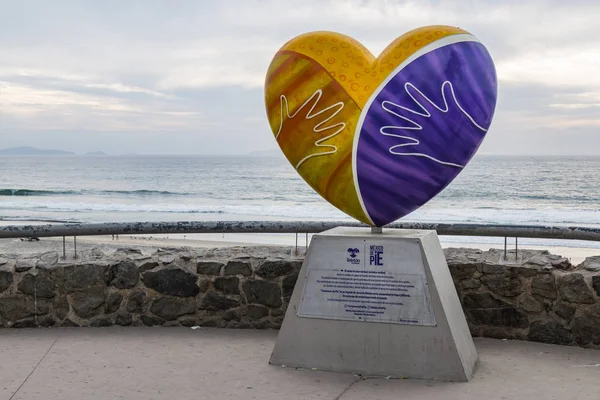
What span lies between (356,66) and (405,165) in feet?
2.02

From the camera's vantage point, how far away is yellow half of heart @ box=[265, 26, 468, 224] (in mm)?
3971

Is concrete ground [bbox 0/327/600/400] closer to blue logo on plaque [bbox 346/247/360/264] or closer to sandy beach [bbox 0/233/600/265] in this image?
blue logo on plaque [bbox 346/247/360/264]

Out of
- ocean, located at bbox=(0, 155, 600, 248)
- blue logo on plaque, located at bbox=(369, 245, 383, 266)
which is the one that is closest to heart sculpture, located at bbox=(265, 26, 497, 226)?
blue logo on plaque, located at bbox=(369, 245, 383, 266)

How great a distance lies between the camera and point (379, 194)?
407 cm

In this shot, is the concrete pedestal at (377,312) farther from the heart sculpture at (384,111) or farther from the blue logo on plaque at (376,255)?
the heart sculpture at (384,111)

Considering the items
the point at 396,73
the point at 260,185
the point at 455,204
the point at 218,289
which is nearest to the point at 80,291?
the point at 218,289

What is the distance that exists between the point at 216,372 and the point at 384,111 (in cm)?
176

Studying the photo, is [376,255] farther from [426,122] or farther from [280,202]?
[280,202]

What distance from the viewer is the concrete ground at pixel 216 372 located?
3760 millimetres

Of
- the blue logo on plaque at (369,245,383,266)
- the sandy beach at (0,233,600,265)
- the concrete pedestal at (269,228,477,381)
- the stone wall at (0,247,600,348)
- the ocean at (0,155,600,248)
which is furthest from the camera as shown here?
the ocean at (0,155,600,248)

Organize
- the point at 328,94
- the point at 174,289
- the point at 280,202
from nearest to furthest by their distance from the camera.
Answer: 1. the point at 328,94
2. the point at 174,289
3. the point at 280,202

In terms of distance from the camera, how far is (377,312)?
4.11 metres

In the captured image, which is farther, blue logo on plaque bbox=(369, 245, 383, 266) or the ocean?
the ocean

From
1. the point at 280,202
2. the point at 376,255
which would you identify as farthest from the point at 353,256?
the point at 280,202
